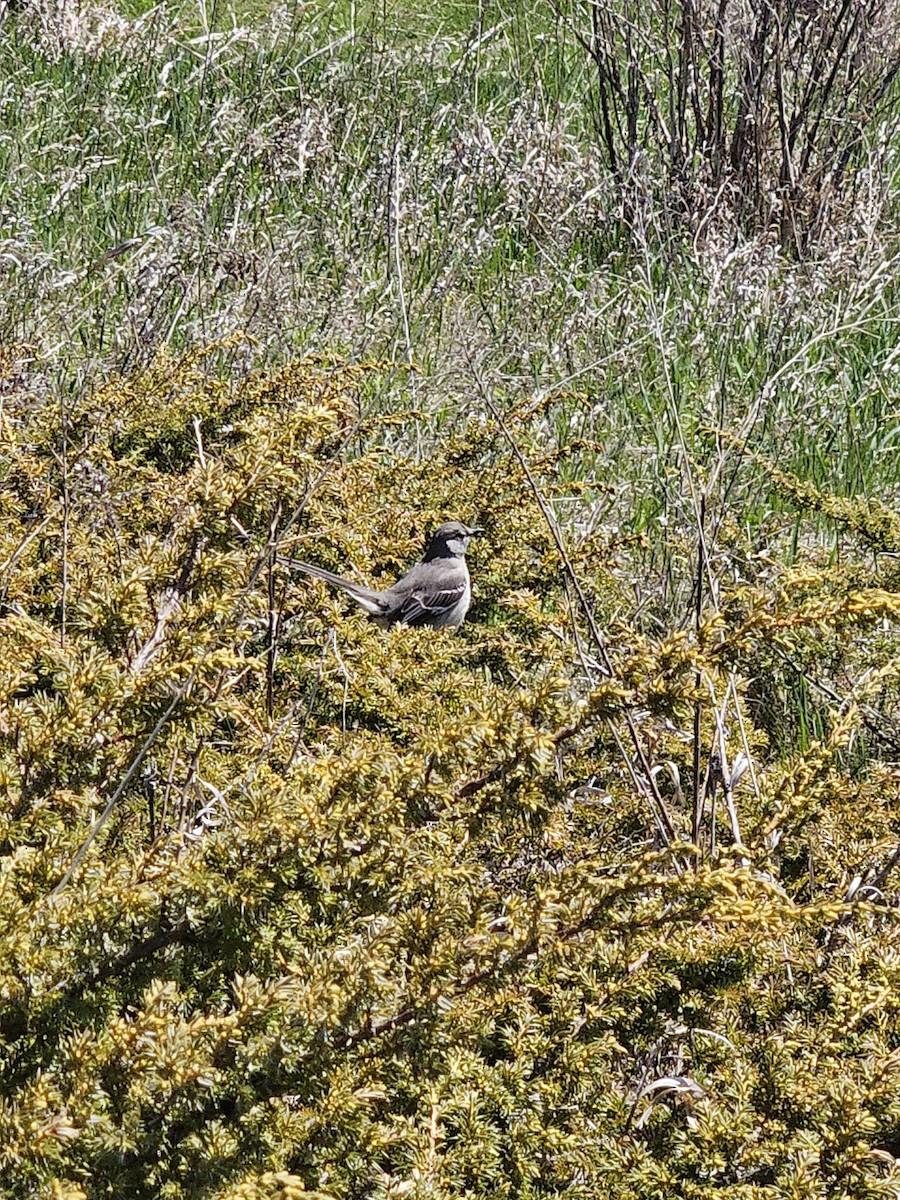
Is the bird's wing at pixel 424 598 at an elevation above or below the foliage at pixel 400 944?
below

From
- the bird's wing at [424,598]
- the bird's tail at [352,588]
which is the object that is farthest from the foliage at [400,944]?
the bird's wing at [424,598]

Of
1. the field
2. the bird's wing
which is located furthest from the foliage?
the bird's wing

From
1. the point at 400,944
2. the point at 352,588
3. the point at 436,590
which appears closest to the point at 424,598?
the point at 436,590

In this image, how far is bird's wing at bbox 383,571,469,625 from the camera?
410 cm

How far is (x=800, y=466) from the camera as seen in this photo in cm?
539

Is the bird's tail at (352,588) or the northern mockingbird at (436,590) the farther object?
the northern mockingbird at (436,590)

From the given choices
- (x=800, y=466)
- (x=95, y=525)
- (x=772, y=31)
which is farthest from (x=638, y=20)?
(x=95, y=525)

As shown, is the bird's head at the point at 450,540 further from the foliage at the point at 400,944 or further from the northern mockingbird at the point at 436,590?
the foliage at the point at 400,944

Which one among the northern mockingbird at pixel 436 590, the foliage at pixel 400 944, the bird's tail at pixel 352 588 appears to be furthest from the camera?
the northern mockingbird at pixel 436 590

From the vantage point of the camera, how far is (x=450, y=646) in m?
3.59

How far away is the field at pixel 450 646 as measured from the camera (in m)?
1.99

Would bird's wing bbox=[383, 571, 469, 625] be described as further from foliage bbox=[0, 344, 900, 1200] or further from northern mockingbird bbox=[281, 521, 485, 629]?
foliage bbox=[0, 344, 900, 1200]

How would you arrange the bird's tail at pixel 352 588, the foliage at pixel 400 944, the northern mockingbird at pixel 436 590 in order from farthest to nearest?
the northern mockingbird at pixel 436 590
the bird's tail at pixel 352 588
the foliage at pixel 400 944

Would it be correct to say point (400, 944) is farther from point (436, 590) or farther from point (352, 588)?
point (436, 590)
